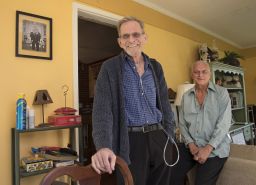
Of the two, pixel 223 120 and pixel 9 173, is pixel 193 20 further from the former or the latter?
pixel 9 173

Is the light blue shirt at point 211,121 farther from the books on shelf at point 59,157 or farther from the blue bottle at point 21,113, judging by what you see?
the blue bottle at point 21,113

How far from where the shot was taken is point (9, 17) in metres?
1.69

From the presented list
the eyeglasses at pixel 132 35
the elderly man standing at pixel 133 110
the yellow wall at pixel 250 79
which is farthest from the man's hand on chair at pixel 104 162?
the yellow wall at pixel 250 79

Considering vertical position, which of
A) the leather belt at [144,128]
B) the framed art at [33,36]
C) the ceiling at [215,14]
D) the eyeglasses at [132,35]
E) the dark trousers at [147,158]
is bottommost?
the dark trousers at [147,158]

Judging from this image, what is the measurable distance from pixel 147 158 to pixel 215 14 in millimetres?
2844

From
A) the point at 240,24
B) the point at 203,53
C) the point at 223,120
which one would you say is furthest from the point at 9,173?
the point at 240,24

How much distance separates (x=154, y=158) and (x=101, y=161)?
0.43m

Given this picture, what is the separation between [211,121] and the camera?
1.85 m

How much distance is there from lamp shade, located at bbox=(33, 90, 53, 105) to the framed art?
27cm

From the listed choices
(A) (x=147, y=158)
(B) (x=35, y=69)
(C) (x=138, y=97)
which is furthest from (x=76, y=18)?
(A) (x=147, y=158)

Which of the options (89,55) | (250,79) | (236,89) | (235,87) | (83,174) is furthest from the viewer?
(250,79)

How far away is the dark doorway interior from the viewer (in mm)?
3476

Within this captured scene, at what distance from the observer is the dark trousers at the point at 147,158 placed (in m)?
1.15

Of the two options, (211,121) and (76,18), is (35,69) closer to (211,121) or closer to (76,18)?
(76,18)
